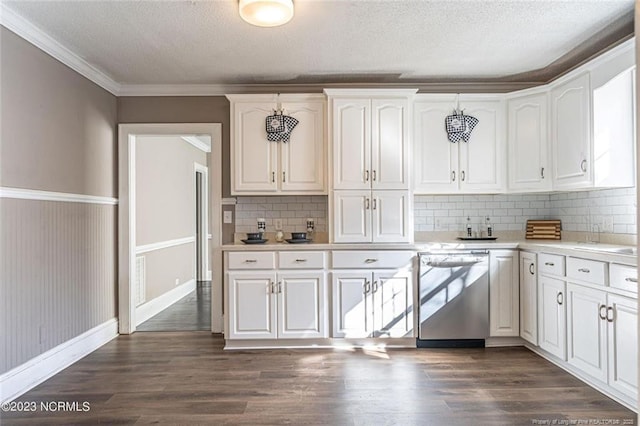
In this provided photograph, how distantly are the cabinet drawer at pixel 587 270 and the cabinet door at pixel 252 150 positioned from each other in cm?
252

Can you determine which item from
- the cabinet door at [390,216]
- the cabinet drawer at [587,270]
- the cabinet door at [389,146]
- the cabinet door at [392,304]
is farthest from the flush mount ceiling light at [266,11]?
the cabinet drawer at [587,270]

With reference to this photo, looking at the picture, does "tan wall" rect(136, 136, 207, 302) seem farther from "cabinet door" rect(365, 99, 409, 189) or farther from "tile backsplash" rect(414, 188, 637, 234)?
"tile backsplash" rect(414, 188, 637, 234)

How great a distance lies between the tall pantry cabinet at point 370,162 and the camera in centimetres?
365

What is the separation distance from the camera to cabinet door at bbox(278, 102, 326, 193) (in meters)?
3.80

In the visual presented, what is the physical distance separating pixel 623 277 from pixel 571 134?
4.56 feet

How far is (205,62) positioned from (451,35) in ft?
6.73

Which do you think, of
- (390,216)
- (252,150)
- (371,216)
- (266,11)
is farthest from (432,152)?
(266,11)

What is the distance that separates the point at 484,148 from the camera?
12.6 feet

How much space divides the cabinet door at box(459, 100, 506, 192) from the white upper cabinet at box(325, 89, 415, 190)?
24.8 inches

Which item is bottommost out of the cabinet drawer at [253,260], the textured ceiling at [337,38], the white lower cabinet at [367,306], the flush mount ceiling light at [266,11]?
the white lower cabinet at [367,306]

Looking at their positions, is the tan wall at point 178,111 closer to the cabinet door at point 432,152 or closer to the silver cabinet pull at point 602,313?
the cabinet door at point 432,152

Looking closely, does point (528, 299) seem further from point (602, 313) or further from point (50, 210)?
point (50, 210)

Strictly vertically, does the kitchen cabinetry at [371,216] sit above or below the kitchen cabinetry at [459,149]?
below

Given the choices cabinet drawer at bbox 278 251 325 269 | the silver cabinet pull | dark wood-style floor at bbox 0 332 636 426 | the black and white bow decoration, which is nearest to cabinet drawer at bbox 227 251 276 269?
cabinet drawer at bbox 278 251 325 269
